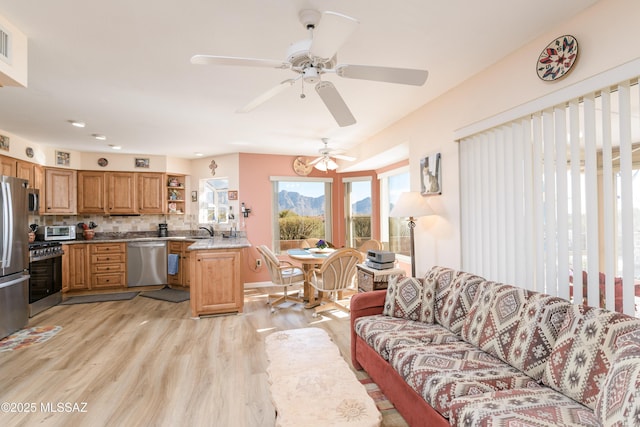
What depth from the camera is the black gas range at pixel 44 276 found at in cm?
418

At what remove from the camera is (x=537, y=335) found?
1.70 metres

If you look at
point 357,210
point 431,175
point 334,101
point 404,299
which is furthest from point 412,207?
point 357,210

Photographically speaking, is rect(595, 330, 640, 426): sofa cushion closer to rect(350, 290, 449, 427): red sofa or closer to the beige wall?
rect(350, 290, 449, 427): red sofa

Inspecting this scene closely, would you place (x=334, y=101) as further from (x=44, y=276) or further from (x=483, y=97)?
(x=44, y=276)

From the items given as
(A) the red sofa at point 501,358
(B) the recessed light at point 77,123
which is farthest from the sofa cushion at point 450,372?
(B) the recessed light at point 77,123

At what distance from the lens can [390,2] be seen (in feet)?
5.70

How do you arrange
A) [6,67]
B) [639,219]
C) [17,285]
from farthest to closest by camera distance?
1. [17,285]
2. [639,219]
3. [6,67]

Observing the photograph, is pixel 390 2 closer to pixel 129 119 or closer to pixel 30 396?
pixel 129 119

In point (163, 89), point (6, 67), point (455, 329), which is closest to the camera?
point (6, 67)

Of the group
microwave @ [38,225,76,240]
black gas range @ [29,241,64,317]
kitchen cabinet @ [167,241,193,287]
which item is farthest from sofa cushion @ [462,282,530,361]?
microwave @ [38,225,76,240]

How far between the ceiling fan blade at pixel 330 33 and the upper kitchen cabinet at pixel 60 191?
19.0 ft

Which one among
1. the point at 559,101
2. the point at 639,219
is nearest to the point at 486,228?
the point at 559,101

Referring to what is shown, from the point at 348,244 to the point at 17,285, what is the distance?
499cm

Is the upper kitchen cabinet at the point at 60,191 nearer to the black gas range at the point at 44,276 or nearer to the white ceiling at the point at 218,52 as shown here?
the black gas range at the point at 44,276
